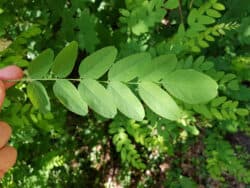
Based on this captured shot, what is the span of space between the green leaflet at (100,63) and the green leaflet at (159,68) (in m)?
0.07

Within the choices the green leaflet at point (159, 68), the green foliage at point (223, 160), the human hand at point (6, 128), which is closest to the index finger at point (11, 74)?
the human hand at point (6, 128)

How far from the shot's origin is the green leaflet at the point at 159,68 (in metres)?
0.76

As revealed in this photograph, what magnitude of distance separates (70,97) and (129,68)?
12 centimetres

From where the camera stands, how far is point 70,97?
768 millimetres

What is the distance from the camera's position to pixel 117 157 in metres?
2.83

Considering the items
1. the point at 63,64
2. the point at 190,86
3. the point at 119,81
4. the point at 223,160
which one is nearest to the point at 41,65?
the point at 63,64

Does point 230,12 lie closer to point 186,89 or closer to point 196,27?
point 196,27

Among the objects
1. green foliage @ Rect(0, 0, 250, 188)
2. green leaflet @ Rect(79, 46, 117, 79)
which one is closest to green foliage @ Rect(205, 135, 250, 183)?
green foliage @ Rect(0, 0, 250, 188)

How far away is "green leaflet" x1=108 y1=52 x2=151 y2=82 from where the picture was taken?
77 centimetres

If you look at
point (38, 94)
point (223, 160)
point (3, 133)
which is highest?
point (38, 94)

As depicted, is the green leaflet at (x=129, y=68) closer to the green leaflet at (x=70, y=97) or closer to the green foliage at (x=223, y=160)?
the green leaflet at (x=70, y=97)

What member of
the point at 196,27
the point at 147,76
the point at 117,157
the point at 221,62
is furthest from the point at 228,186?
the point at 147,76

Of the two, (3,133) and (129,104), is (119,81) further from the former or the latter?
(3,133)

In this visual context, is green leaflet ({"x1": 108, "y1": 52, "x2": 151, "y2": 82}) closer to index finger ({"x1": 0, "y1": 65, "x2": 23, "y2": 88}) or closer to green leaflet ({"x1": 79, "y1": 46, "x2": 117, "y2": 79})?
green leaflet ({"x1": 79, "y1": 46, "x2": 117, "y2": 79})
